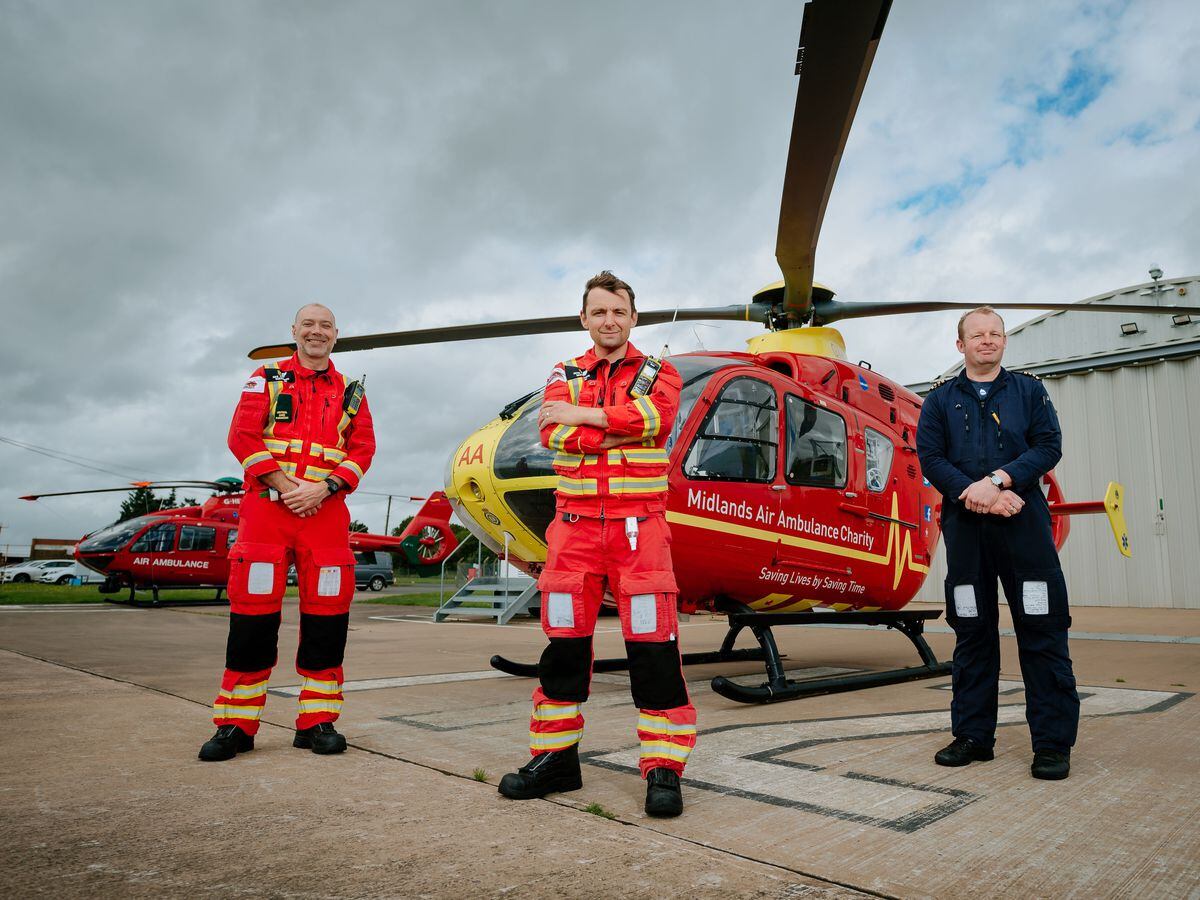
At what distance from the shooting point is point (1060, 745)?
2803 millimetres

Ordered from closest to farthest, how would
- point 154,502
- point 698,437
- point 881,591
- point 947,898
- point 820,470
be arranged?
1. point 947,898
2. point 698,437
3. point 820,470
4. point 881,591
5. point 154,502

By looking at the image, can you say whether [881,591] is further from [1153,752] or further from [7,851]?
[7,851]

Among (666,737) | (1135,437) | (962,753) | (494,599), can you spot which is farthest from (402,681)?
(1135,437)

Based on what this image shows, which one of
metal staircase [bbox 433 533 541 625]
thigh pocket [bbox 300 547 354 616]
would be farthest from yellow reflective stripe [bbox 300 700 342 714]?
metal staircase [bbox 433 533 541 625]

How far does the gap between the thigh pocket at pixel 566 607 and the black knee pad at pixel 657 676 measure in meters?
0.20

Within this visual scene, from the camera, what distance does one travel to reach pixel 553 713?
2.62 meters

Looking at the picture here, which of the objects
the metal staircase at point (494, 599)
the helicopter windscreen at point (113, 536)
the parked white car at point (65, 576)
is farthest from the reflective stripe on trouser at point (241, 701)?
the parked white car at point (65, 576)

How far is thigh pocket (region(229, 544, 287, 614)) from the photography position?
3.21 metres

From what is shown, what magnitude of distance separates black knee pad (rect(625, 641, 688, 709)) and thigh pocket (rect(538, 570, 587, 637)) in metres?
0.20

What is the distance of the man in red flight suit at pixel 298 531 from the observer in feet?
10.5

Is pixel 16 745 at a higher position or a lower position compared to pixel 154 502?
lower

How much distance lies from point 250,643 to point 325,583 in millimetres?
378

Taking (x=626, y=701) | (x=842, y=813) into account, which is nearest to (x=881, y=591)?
(x=626, y=701)

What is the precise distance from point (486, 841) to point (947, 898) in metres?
1.12
